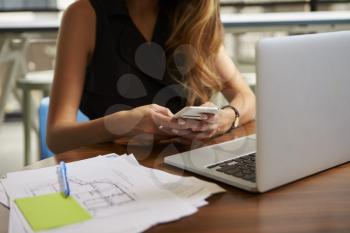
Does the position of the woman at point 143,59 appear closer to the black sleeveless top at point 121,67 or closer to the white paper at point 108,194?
the black sleeveless top at point 121,67

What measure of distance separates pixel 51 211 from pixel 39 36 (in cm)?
218

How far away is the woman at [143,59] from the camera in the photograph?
120 centimetres

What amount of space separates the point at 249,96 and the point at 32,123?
1379 mm

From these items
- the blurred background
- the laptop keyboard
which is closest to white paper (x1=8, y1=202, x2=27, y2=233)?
the laptop keyboard

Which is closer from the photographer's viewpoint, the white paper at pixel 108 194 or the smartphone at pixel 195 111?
→ the white paper at pixel 108 194

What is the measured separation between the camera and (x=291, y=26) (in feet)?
8.14

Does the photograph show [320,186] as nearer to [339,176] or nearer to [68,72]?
[339,176]

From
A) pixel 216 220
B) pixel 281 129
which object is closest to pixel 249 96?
pixel 281 129

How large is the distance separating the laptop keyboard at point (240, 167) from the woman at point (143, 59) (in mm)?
340

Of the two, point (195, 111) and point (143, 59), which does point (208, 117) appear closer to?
point (195, 111)

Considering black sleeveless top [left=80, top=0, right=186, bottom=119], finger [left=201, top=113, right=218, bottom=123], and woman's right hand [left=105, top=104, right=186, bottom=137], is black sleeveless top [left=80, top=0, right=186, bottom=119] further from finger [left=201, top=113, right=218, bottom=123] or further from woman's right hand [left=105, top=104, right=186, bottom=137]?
finger [left=201, top=113, right=218, bottom=123]

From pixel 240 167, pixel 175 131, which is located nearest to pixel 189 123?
pixel 175 131

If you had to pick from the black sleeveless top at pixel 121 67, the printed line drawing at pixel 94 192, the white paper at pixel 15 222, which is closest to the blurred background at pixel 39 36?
the black sleeveless top at pixel 121 67

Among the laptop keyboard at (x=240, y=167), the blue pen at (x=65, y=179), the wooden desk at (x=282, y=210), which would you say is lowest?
the wooden desk at (x=282, y=210)
